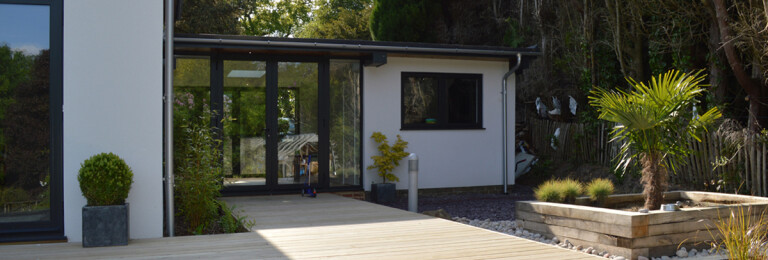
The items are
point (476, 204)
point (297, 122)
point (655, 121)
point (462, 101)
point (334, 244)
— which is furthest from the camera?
point (462, 101)

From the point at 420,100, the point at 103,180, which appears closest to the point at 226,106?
the point at 420,100

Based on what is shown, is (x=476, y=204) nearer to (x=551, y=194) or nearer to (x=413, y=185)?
(x=413, y=185)

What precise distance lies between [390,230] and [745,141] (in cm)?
524

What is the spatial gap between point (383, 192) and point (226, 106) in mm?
2655

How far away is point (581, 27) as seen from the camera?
518 inches

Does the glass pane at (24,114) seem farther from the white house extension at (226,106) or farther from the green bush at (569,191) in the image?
the green bush at (569,191)

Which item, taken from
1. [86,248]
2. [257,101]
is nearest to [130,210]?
[86,248]

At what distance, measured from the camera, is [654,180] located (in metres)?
5.96

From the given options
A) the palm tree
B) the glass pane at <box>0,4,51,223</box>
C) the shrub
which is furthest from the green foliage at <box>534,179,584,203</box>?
the glass pane at <box>0,4,51,223</box>

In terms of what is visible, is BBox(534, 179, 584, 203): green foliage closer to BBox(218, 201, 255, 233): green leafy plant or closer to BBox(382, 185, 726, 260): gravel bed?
BBox(382, 185, 726, 260): gravel bed

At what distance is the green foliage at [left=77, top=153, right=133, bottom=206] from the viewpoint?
5.09 metres

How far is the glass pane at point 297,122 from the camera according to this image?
9.55m

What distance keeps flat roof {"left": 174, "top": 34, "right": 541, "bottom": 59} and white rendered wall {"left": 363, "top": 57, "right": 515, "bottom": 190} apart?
0.43 metres

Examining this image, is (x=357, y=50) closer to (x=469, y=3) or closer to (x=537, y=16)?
(x=537, y=16)
